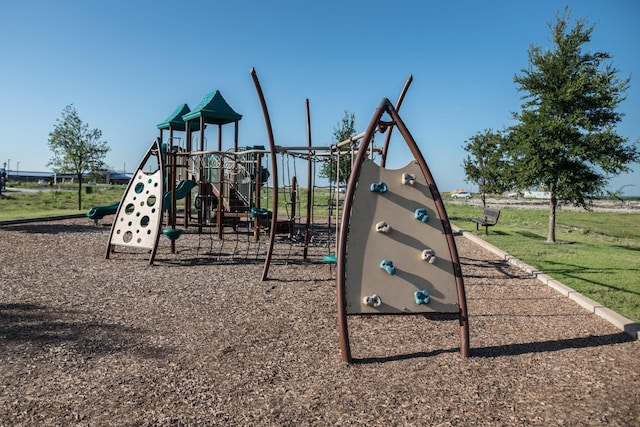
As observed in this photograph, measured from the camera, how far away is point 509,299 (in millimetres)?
6758

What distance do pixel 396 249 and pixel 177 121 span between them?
16.7 meters

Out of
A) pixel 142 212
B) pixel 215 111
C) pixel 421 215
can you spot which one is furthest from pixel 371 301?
pixel 215 111

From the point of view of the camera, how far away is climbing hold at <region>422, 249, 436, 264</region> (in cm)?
448

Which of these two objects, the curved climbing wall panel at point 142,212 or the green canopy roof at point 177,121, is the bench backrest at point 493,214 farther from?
the green canopy roof at point 177,121

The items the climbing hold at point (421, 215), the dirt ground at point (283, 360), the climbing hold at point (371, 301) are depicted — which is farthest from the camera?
the climbing hold at point (421, 215)

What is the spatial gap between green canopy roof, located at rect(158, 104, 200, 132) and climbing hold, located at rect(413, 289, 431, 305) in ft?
51.7

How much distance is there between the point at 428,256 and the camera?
4484 millimetres

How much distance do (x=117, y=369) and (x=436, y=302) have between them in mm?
3098

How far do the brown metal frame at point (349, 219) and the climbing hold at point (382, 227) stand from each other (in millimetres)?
332

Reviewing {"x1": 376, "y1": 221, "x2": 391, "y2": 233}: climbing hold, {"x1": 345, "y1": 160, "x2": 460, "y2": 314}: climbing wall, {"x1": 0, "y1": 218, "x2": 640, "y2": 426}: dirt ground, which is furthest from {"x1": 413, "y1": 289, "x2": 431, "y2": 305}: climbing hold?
{"x1": 376, "y1": 221, "x2": 391, "y2": 233}: climbing hold

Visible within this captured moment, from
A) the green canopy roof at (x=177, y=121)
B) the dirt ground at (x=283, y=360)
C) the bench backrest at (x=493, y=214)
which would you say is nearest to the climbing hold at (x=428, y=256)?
the dirt ground at (x=283, y=360)

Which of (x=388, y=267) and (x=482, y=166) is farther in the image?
(x=482, y=166)

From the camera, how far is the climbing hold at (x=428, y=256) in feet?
14.7

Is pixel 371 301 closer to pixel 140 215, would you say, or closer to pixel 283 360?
pixel 283 360
